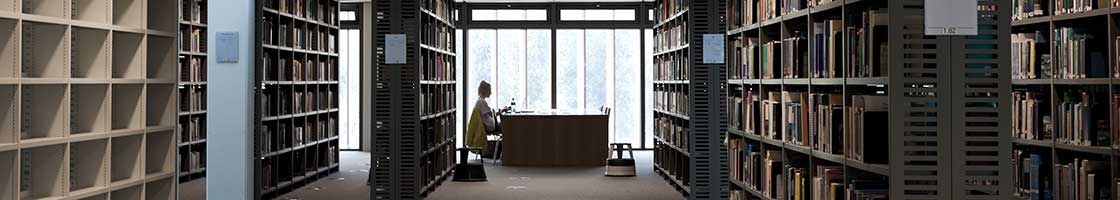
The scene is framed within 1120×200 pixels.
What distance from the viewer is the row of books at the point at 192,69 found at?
1102cm

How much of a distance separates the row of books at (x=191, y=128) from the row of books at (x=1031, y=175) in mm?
7756

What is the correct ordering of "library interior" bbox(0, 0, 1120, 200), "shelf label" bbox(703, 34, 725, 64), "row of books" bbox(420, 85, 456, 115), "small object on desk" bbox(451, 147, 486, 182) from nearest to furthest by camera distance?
"library interior" bbox(0, 0, 1120, 200) < "shelf label" bbox(703, 34, 725, 64) < "row of books" bbox(420, 85, 456, 115) < "small object on desk" bbox(451, 147, 486, 182)

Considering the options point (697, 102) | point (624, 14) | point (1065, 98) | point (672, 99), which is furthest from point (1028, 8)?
point (624, 14)

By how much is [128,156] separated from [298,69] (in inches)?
209

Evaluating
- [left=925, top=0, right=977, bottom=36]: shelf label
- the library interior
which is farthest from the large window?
[left=925, top=0, right=977, bottom=36]: shelf label

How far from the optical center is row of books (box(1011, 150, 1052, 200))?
6.10m

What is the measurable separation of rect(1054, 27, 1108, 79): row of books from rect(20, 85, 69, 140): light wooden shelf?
4.69 meters

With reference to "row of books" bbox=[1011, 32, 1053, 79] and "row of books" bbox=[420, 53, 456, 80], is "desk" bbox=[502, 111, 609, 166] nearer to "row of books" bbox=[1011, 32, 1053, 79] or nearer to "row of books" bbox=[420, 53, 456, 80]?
"row of books" bbox=[420, 53, 456, 80]

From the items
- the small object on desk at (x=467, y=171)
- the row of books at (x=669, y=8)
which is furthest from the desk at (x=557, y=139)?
the small object on desk at (x=467, y=171)

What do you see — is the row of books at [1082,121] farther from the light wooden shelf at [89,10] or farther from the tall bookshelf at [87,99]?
the light wooden shelf at [89,10]

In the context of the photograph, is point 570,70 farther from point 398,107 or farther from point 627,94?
point 398,107

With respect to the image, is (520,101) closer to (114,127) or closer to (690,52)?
(690,52)

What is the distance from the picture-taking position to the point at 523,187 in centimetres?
1062

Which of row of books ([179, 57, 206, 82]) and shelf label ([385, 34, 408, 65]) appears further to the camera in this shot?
row of books ([179, 57, 206, 82])
